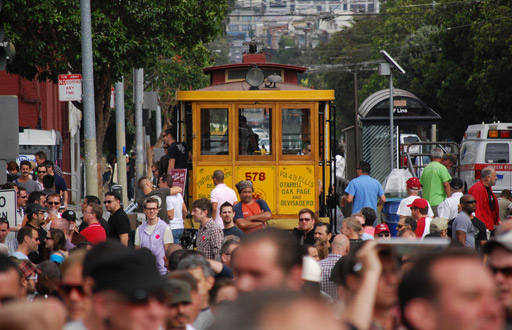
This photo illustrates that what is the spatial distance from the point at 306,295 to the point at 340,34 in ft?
288

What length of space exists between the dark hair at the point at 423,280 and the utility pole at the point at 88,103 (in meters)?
13.0

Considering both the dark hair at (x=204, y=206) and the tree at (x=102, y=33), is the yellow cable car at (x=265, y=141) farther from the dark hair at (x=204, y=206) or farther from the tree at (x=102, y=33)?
the tree at (x=102, y=33)

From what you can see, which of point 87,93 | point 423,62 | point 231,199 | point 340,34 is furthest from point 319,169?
point 340,34

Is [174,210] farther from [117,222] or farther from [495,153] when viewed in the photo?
[495,153]

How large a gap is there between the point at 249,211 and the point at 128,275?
345 inches

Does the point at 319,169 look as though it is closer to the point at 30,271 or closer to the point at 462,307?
the point at 30,271

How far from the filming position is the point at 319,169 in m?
14.9

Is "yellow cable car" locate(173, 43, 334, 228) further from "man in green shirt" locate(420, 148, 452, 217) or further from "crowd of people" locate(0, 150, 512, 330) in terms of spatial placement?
"crowd of people" locate(0, 150, 512, 330)

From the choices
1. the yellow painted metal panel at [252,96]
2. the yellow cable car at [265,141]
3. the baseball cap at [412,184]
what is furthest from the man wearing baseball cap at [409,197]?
the yellow painted metal panel at [252,96]

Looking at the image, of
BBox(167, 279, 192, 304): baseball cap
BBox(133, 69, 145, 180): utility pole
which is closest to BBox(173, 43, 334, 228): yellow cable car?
BBox(167, 279, 192, 304): baseball cap

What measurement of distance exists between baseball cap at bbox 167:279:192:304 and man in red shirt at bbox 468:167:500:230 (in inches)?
386

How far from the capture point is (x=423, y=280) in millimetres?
2963

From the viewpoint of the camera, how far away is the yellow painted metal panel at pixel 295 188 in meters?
14.7

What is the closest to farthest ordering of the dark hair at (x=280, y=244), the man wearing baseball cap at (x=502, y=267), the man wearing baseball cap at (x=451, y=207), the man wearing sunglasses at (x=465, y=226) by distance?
the dark hair at (x=280, y=244) < the man wearing baseball cap at (x=502, y=267) < the man wearing sunglasses at (x=465, y=226) < the man wearing baseball cap at (x=451, y=207)
